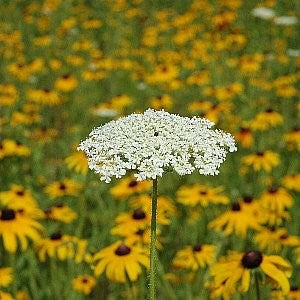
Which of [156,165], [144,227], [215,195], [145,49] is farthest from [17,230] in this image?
[145,49]

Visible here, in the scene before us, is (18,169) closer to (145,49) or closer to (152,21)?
(145,49)

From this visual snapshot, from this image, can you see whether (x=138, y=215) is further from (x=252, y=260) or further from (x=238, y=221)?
(x=252, y=260)

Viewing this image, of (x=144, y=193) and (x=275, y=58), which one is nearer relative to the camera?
(x=144, y=193)

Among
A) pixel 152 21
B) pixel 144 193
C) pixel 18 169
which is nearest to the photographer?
pixel 144 193

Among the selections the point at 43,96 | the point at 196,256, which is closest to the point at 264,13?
the point at 43,96

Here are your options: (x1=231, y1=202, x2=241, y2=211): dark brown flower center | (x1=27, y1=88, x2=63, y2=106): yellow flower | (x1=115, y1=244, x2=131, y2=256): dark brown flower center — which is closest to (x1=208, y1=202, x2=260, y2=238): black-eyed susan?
(x1=231, y1=202, x2=241, y2=211): dark brown flower center

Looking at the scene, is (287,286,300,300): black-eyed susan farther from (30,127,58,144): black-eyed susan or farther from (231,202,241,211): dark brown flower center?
(30,127,58,144): black-eyed susan
